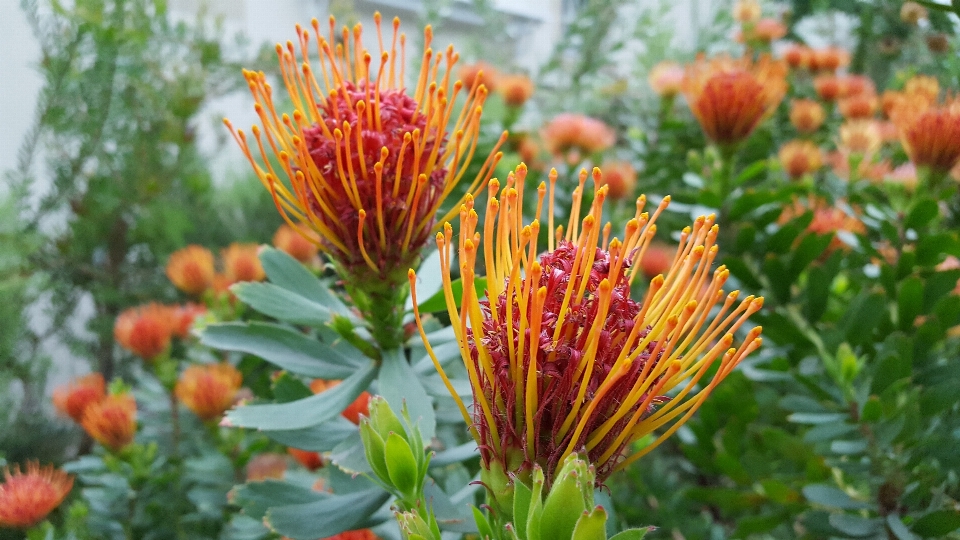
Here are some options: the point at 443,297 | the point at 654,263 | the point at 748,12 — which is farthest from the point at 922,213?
the point at 748,12

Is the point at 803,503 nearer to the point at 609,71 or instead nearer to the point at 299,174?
the point at 299,174

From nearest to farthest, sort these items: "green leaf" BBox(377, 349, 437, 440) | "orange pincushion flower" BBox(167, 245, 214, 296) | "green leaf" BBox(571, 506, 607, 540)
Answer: "green leaf" BBox(571, 506, 607, 540) < "green leaf" BBox(377, 349, 437, 440) < "orange pincushion flower" BBox(167, 245, 214, 296)

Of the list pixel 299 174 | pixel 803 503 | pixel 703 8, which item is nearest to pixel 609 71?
pixel 703 8

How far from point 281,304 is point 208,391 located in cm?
27

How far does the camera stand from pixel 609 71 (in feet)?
6.37

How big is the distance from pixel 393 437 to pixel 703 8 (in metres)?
2.37

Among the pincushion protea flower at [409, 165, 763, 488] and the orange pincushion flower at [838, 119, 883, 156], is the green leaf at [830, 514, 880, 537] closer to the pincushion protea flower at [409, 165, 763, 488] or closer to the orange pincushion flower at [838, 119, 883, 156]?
the pincushion protea flower at [409, 165, 763, 488]

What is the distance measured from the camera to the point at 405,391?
373 mm

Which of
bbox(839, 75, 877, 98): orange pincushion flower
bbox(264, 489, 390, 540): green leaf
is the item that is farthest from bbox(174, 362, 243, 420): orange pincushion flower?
bbox(839, 75, 877, 98): orange pincushion flower

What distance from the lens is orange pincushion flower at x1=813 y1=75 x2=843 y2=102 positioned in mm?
1075

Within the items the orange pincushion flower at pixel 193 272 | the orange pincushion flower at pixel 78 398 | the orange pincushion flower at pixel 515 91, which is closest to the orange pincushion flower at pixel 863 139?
the orange pincushion flower at pixel 515 91

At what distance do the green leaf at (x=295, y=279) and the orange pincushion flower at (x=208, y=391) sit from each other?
0.74 ft

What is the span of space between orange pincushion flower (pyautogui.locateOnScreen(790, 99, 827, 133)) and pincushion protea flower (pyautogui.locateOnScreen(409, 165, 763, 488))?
0.93 m

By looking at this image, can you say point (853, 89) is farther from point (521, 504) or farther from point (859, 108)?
point (521, 504)
